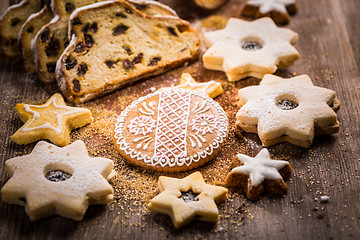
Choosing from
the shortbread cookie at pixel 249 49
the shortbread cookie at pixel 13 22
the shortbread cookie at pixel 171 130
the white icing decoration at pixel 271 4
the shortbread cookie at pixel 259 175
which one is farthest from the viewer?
the white icing decoration at pixel 271 4

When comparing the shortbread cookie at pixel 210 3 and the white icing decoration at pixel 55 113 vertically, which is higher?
the white icing decoration at pixel 55 113

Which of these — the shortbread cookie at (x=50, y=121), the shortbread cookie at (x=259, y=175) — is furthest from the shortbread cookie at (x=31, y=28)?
the shortbread cookie at (x=259, y=175)

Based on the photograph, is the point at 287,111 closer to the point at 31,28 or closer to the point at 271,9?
the point at 271,9

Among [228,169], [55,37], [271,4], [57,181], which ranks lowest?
[228,169]

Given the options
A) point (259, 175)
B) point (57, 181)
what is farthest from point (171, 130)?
point (57, 181)

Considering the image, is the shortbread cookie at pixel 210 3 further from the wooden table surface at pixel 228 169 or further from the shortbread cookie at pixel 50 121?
the shortbread cookie at pixel 50 121

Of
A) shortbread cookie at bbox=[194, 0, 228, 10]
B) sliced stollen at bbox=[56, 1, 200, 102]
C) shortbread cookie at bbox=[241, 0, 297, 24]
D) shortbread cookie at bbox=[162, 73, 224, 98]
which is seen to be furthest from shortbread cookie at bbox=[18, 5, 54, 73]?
shortbread cookie at bbox=[241, 0, 297, 24]

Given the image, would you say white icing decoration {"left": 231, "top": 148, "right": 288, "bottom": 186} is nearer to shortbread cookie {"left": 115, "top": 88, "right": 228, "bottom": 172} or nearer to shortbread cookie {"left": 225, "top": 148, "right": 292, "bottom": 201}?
shortbread cookie {"left": 225, "top": 148, "right": 292, "bottom": 201}
